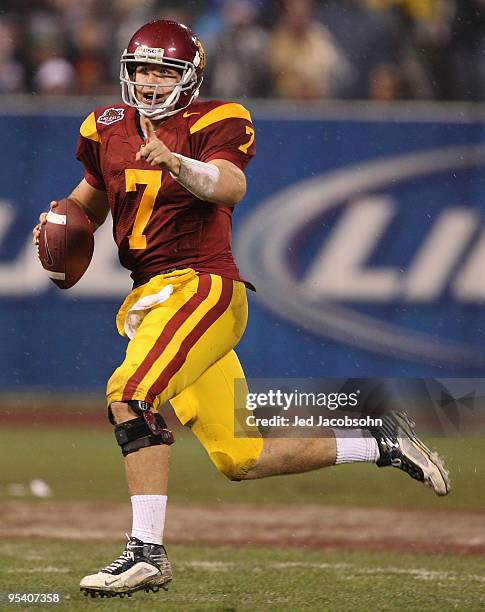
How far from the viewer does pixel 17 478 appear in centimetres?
704

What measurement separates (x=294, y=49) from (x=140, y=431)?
5.37 m

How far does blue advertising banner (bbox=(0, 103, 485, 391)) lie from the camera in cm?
809

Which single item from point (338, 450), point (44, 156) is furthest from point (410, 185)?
point (338, 450)

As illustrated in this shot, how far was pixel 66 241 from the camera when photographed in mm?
4312

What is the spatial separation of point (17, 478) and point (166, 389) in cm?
337

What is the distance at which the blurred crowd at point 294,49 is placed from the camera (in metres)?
8.49

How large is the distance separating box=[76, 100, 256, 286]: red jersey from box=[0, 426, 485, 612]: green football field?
1.05 m

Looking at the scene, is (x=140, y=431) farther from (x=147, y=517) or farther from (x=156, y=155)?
(x=156, y=155)

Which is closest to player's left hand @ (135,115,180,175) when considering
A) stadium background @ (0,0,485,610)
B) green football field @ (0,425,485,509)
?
green football field @ (0,425,485,509)

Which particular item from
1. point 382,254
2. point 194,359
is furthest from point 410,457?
point 382,254

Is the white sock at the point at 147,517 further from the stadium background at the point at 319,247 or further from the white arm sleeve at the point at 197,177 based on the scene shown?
the stadium background at the point at 319,247

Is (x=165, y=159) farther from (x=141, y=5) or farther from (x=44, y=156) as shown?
(x=141, y=5)

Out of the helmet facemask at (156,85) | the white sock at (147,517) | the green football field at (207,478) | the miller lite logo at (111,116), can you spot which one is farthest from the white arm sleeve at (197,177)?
Result: the green football field at (207,478)

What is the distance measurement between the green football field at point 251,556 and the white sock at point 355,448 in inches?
17.0
